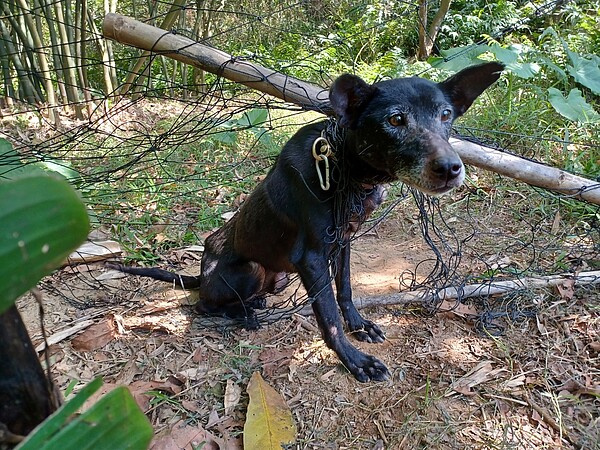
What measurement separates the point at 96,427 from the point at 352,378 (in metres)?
2.22

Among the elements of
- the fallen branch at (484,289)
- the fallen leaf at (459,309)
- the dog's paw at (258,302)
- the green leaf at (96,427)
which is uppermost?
the green leaf at (96,427)

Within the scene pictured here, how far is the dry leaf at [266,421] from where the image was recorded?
2.11 m

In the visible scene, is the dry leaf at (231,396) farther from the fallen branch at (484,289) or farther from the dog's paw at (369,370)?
the fallen branch at (484,289)

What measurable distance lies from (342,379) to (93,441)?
7.27 feet

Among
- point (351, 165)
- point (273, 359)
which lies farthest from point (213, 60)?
point (273, 359)

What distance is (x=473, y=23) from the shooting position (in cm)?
832

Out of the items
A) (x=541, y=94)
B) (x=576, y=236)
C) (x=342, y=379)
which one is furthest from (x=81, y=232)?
(x=541, y=94)

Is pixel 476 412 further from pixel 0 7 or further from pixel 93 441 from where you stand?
pixel 0 7

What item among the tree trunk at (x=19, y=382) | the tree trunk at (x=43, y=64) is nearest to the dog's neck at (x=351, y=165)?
the tree trunk at (x=19, y=382)

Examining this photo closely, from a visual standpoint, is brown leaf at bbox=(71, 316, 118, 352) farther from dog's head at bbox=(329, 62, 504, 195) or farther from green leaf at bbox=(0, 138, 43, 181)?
dog's head at bbox=(329, 62, 504, 195)

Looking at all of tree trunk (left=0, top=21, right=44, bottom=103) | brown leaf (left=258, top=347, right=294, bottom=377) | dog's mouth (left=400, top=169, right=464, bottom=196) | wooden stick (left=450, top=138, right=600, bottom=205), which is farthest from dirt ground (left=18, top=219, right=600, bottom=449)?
tree trunk (left=0, top=21, right=44, bottom=103)

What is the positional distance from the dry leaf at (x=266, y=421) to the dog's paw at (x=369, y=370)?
1.45ft

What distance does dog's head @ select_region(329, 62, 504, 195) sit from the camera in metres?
2.05

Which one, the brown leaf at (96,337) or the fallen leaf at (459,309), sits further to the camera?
the fallen leaf at (459,309)
